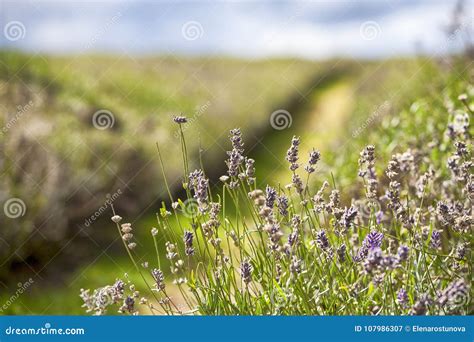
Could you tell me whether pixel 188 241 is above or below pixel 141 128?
below

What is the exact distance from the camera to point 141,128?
5125mm

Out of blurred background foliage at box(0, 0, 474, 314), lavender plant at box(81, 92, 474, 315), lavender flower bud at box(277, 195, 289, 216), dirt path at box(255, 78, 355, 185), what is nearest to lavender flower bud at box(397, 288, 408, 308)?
lavender plant at box(81, 92, 474, 315)

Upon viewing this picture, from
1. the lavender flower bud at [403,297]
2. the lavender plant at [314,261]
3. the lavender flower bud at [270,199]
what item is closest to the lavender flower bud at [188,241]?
the lavender plant at [314,261]

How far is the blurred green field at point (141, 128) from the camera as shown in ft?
12.9

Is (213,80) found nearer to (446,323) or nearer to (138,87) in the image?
(138,87)

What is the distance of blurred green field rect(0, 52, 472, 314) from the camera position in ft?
12.9

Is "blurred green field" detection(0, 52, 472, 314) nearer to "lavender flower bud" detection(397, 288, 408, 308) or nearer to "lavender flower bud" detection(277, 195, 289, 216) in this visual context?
"lavender flower bud" detection(277, 195, 289, 216)

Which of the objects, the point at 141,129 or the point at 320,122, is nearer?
the point at 141,129

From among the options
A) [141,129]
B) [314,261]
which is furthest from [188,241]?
[141,129]

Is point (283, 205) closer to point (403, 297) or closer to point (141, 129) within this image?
point (403, 297)

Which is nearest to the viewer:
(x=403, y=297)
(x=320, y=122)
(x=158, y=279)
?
(x=403, y=297)

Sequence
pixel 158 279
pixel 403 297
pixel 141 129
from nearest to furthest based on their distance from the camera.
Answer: pixel 403 297 → pixel 158 279 → pixel 141 129

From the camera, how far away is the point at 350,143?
4258 millimetres

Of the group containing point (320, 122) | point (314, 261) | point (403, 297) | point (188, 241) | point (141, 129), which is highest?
point (141, 129)
